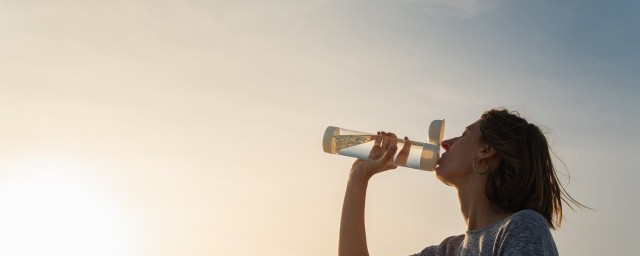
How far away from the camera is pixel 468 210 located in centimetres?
356

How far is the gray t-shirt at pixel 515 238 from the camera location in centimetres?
288

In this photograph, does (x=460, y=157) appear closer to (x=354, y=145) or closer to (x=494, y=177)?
(x=494, y=177)

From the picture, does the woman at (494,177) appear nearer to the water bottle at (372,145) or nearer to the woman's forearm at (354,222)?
the water bottle at (372,145)

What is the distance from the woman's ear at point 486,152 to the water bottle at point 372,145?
0.33 metres

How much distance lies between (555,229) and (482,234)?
0.38m

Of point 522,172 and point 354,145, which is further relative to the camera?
point 354,145

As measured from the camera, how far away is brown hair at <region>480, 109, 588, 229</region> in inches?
135

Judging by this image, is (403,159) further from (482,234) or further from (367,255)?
(482,234)

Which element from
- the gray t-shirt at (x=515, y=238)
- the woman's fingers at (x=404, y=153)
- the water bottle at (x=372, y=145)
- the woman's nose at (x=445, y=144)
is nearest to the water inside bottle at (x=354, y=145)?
the water bottle at (x=372, y=145)

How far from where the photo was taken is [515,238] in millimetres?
2943

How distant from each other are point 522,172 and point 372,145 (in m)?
1.22

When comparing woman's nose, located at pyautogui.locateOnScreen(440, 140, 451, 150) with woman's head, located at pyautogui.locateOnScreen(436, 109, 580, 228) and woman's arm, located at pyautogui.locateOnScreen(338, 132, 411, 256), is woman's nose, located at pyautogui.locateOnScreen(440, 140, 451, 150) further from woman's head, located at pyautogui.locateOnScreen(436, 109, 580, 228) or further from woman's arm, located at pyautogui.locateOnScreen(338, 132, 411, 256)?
woman's arm, located at pyautogui.locateOnScreen(338, 132, 411, 256)

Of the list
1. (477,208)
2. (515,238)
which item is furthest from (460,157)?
(515,238)

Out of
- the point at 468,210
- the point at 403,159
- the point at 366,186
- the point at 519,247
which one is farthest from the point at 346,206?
the point at 519,247
